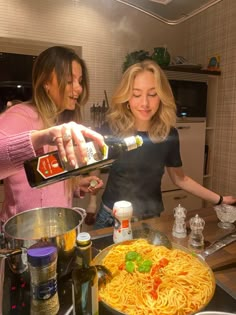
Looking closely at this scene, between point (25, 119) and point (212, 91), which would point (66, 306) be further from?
point (212, 91)

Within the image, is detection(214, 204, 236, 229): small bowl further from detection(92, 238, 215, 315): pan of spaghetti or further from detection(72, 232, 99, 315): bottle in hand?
detection(72, 232, 99, 315): bottle in hand

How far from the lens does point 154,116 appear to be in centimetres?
121

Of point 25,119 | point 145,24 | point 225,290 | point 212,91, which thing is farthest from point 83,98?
point 212,91

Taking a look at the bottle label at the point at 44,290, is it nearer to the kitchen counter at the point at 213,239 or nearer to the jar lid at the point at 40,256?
the jar lid at the point at 40,256

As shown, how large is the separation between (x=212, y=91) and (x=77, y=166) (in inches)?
91.7

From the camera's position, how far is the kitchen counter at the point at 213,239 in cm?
68

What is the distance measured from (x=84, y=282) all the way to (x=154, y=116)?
874mm

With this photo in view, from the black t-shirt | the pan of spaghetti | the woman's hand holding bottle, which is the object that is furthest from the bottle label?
the black t-shirt

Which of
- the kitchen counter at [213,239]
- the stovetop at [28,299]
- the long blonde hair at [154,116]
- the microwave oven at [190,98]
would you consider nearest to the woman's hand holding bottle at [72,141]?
the stovetop at [28,299]

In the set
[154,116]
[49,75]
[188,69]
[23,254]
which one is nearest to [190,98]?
[188,69]

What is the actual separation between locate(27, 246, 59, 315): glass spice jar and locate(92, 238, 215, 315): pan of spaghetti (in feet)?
0.36

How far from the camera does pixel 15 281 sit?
24.0 inches

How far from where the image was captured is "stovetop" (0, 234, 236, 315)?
21.2 inches

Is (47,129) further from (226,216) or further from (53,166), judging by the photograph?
(226,216)
